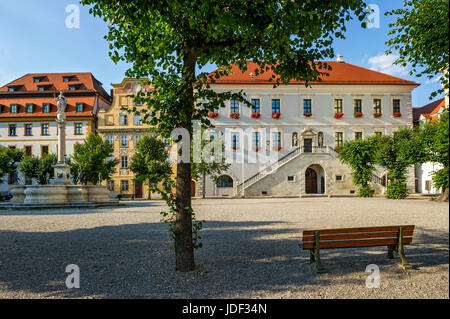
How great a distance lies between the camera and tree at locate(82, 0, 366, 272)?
4.50m

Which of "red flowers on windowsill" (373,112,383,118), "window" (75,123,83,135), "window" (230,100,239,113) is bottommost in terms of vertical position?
"window" (75,123,83,135)

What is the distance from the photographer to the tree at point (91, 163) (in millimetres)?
31328

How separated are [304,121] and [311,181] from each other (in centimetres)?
696

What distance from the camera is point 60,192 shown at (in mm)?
19484

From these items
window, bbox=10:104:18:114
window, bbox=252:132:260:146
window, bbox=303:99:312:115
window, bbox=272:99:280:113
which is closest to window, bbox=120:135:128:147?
window, bbox=10:104:18:114

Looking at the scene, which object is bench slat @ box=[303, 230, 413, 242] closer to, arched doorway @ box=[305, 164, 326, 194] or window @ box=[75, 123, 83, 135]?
arched doorway @ box=[305, 164, 326, 194]

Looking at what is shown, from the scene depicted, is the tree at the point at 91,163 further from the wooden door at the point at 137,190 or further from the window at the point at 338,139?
the window at the point at 338,139

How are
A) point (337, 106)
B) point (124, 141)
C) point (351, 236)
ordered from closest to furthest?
point (351, 236) < point (337, 106) < point (124, 141)

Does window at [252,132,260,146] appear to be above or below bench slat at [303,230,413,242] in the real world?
above

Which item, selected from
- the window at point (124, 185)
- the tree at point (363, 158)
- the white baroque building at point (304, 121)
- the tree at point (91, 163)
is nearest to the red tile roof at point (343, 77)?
the white baroque building at point (304, 121)

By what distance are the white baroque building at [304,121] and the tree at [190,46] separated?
2805 cm

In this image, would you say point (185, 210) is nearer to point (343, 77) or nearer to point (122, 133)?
point (122, 133)

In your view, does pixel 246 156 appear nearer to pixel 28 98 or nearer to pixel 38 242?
pixel 38 242

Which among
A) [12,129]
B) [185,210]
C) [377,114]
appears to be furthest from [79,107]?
[185,210]
